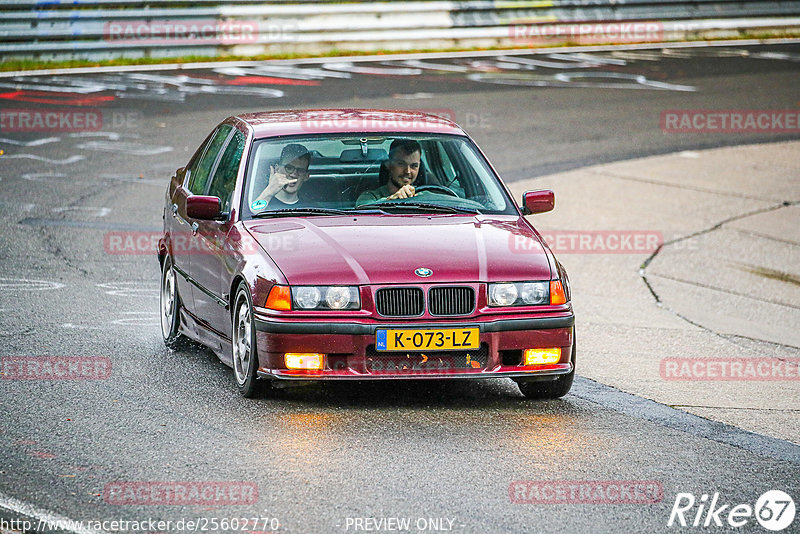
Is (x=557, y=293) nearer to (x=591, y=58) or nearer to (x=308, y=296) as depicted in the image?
(x=308, y=296)

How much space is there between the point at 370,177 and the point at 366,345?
A: 1589 millimetres

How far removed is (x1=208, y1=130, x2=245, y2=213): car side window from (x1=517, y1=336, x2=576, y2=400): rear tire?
1.98 metres

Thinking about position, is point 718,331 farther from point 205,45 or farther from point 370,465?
point 205,45

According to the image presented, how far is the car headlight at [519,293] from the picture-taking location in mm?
6945

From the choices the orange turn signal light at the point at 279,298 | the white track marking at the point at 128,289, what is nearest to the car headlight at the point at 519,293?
the orange turn signal light at the point at 279,298

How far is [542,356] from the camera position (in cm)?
705

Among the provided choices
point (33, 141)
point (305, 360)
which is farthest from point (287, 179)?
point (33, 141)

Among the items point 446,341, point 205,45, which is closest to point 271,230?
point 446,341

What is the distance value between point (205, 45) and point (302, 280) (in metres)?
19.6

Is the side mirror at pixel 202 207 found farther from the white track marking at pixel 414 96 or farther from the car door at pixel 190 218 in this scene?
the white track marking at pixel 414 96

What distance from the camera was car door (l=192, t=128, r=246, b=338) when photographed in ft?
25.0

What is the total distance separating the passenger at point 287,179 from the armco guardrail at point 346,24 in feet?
54.8

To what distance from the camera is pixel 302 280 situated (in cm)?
685

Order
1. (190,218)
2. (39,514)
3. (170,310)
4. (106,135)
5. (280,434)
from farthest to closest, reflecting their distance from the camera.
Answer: (106,135) → (170,310) → (190,218) → (280,434) → (39,514)
